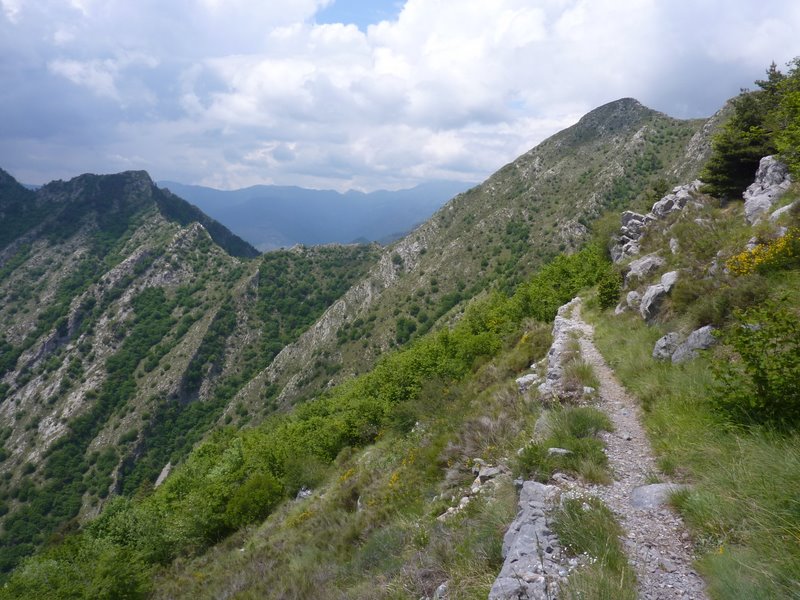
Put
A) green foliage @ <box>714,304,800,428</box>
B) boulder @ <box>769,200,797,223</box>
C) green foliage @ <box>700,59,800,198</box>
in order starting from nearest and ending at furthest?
green foliage @ <box>714,304,800,428</box> < boulder @ <box>769,200,797,223</box> < green foliage @ <box>700,59,800,198</box>

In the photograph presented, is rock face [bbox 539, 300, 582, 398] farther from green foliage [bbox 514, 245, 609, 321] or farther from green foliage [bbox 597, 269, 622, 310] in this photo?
green foliage [bbox 514, 245, 609, 321]

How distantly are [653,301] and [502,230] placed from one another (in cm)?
8001

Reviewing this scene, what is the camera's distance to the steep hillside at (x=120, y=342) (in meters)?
97.5

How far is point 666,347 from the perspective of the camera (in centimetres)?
991

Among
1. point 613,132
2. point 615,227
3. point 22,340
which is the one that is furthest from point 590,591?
point 22,340

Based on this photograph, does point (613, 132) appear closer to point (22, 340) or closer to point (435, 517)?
point (435, 517)

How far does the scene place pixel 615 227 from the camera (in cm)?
3341

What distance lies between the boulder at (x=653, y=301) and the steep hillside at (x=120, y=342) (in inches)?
3637

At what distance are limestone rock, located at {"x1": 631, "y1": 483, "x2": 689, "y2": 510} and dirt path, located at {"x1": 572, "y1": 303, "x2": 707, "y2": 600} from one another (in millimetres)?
10

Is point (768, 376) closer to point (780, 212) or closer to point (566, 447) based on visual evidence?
point (566, 447)

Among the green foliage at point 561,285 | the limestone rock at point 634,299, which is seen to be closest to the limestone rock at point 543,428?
the limestone rock at point 634,299

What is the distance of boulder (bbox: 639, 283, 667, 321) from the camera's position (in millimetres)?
13070

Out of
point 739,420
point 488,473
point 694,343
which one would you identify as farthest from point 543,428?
point 694,343

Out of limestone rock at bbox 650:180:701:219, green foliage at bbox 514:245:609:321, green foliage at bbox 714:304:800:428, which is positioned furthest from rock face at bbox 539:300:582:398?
limestone rock at bbox 650:180:701:219
